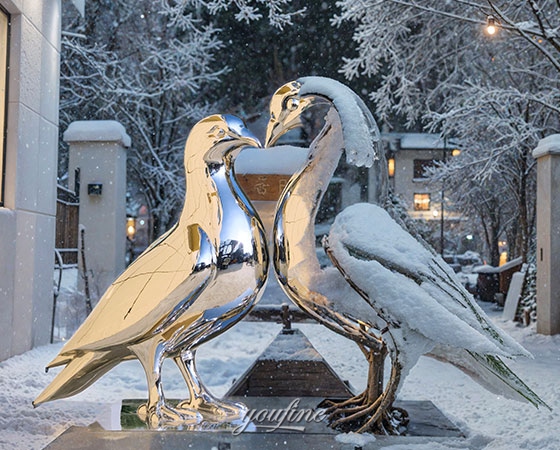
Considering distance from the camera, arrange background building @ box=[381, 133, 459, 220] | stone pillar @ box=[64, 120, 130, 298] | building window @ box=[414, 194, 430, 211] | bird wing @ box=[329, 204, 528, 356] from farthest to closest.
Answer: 1. building window @ box=[414, 194, 430, 211]
2. background building @ box=[381, 133, 459, 220]
3. stone pillar @ box=[64, 120, 130, 298]
4. bird wing @ box=[329, 204, 528, 356]

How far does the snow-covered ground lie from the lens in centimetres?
325

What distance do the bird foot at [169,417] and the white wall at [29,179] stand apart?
3179 millimetres

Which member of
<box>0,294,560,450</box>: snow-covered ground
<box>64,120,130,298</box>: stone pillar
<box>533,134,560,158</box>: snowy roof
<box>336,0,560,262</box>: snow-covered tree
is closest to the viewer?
<box>0,294,560,450</box>: snow-covered ground

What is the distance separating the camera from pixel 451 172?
12.7 metres

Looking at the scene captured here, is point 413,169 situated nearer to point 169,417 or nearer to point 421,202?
point 421,202

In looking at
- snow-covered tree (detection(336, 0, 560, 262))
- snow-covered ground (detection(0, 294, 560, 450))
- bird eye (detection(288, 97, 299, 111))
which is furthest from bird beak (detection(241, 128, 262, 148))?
snow-covered tree (detection(336, 0, 560, 262))

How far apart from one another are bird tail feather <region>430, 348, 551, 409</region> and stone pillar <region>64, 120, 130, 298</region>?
759 cm

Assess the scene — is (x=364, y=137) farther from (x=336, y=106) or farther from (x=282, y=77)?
(x=282, y=77)

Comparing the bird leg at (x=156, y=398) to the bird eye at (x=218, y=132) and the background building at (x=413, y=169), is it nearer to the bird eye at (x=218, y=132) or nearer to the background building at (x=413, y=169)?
the bird eye at (x=218, y=132)

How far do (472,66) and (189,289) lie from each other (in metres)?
11.6

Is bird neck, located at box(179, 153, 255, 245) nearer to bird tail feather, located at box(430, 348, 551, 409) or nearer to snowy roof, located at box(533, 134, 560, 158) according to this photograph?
bird tail feather, located at box(430, 348, 551, 409)

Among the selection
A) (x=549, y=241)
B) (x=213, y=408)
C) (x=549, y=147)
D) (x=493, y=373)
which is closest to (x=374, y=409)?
(x=493, y=373)

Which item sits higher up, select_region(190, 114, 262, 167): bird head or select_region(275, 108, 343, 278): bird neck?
select_region(190, 114, 262, 167): bird head

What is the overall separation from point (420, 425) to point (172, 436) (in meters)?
1.00
